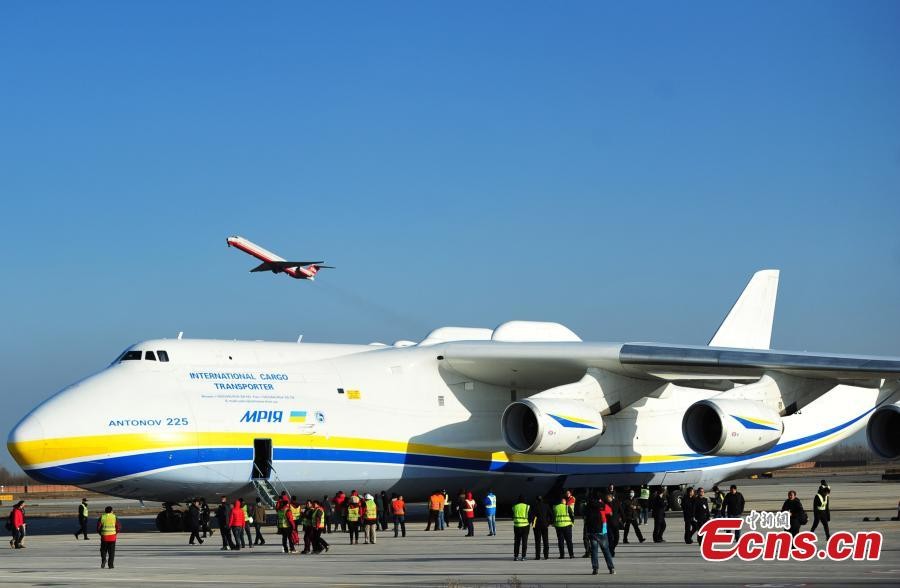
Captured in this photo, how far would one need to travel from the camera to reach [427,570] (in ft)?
52.1

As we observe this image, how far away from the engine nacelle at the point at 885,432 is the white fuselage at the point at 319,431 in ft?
23.5

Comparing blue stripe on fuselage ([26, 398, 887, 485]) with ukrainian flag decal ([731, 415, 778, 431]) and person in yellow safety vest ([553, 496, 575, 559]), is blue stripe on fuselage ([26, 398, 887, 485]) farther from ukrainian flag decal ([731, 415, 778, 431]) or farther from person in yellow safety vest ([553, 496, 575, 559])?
person in yellow safety vest ([553, 496, 575, 559])

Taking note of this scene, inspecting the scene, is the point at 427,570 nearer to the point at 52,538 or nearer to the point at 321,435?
the point at 321,435

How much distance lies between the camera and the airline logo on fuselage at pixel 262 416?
24438 millimetres

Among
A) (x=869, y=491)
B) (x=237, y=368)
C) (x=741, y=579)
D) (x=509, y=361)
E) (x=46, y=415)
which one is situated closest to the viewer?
(x=741, y=579)

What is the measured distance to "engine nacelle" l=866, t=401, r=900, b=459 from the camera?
22.4 meters

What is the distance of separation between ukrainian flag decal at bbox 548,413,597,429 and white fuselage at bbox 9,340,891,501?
9.00 ft

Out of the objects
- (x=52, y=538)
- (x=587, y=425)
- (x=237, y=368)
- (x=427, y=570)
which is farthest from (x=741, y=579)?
(x=52, y=538)

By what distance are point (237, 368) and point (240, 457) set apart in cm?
184

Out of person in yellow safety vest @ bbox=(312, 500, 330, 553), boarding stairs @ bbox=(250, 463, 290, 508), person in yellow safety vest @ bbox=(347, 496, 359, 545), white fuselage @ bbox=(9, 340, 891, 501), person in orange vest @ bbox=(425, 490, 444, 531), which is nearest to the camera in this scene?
person in yellow safety vest @ bbox=(312, 500, 330, 553)

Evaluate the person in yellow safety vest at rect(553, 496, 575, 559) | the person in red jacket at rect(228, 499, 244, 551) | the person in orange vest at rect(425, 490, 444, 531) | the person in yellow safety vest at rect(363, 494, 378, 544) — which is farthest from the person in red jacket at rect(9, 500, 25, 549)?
the person in yellow safety vest at rect(553, 496, 575, 559)

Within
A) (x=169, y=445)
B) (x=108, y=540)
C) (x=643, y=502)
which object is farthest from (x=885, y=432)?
(x=108, y=540)

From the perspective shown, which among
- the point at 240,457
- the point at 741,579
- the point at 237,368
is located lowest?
the point at 741,579

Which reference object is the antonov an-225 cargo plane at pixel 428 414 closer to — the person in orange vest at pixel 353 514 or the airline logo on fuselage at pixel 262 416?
the airline logo on fuselage at pixel 262 416
